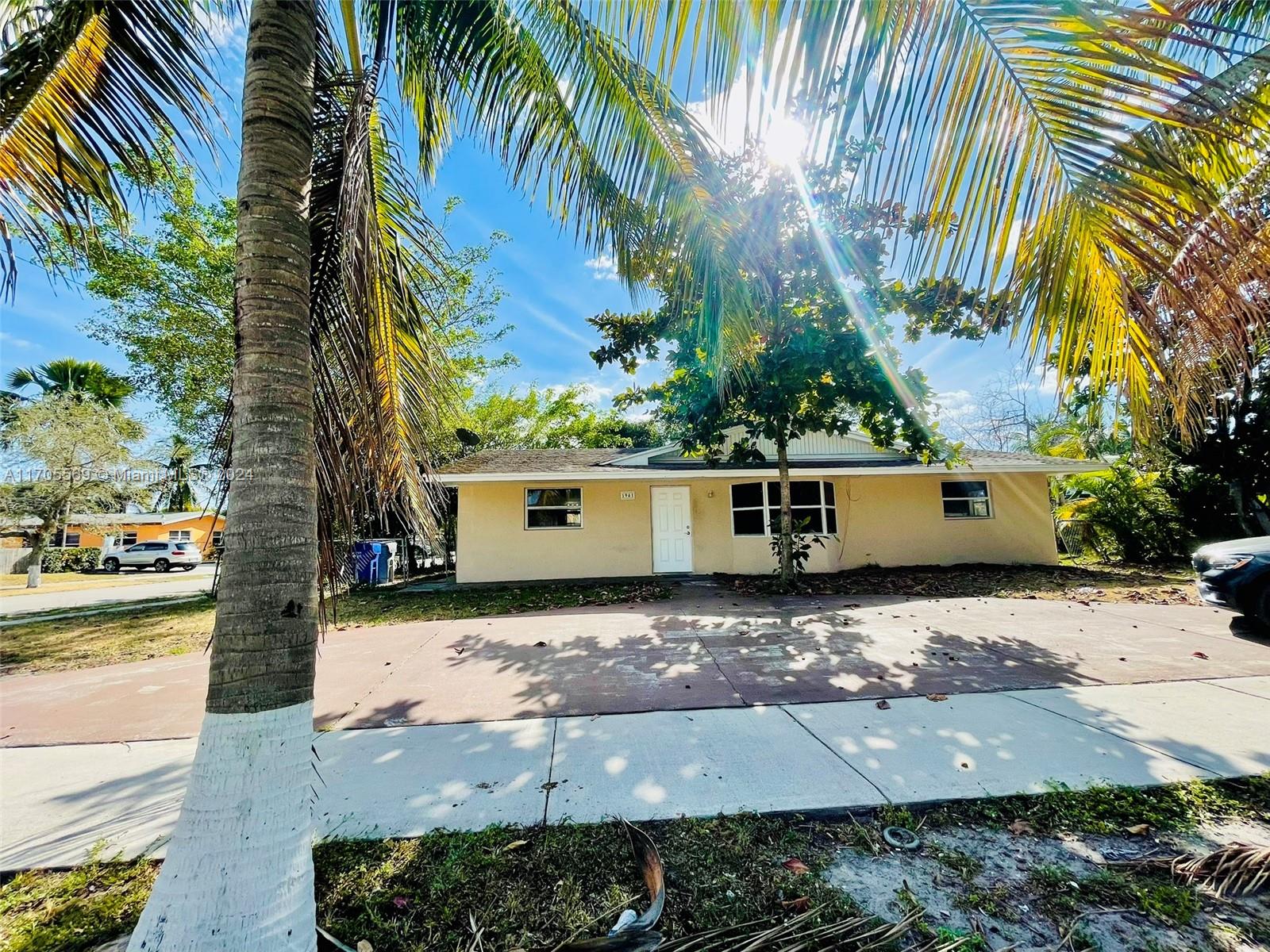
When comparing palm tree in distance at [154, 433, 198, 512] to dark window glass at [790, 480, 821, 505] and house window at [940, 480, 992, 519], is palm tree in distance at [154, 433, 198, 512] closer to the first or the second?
dark window glass at [790, 480, 821, 505]

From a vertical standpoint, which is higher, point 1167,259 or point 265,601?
point 1167,259

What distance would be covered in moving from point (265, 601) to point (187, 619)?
11.5 m

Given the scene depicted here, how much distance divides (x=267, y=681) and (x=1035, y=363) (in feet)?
11.4

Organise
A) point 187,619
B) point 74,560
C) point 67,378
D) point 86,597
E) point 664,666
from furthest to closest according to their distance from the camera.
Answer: point 74,560, point 67,378, point 86,597, point 187,619, point 664,666

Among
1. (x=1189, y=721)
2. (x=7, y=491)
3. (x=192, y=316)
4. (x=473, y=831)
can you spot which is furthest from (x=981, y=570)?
(x=7, y=491)

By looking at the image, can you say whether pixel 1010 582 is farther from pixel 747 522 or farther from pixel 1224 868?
pixel 1224 868

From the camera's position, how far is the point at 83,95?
9.25 feet

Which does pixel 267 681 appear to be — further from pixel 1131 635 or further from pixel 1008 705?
pixel 1131 635

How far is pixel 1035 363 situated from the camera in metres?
2.38

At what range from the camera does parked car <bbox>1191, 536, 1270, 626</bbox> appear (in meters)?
5.84

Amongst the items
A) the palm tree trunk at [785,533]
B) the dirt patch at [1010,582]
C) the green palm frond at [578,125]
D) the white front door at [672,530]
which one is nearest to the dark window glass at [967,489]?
the dirt patch at [1010,582]

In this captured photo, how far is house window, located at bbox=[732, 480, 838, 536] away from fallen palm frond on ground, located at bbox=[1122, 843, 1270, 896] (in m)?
Result: 11.3

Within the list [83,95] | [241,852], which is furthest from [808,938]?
[83,95]

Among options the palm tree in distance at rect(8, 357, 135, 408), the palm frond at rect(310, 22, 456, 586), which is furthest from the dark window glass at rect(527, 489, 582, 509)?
the palm tree in distance at rect(8, 357, 135, 408)
